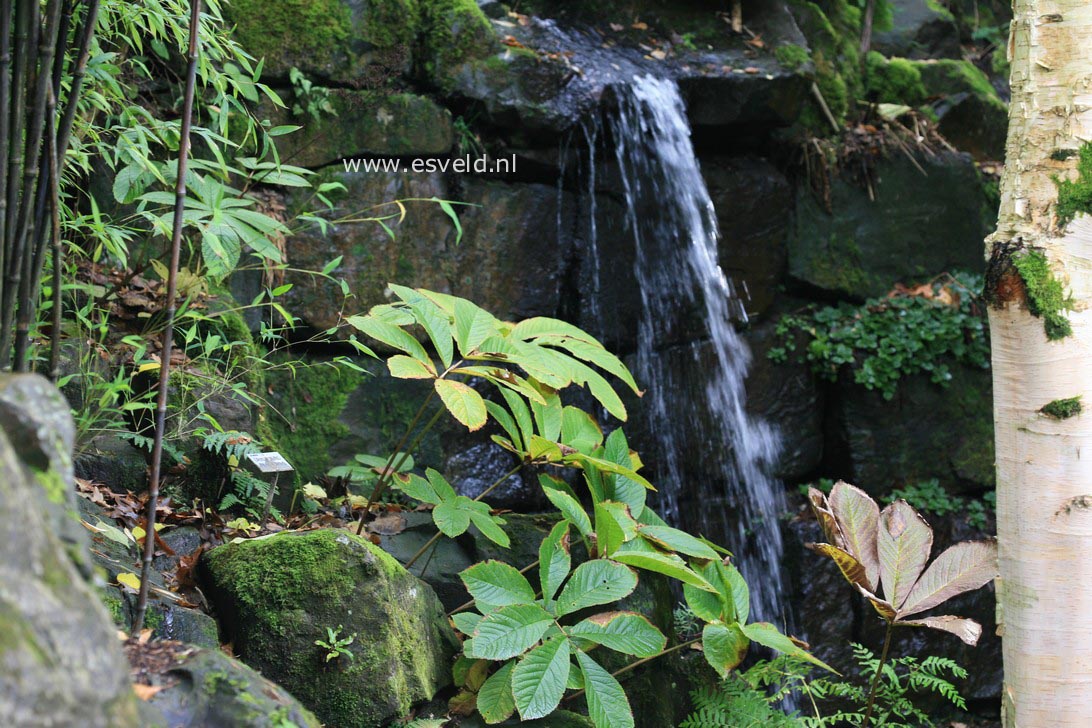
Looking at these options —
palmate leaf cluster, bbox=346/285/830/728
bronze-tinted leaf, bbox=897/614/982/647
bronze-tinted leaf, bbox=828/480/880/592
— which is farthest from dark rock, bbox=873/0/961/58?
bronze-tinted leaf, bbox=897/614/982/647

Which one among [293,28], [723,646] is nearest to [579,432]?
[723,646]

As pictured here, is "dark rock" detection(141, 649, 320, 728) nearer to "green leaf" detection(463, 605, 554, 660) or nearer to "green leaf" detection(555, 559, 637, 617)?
"green leaf" detection(463, 605, 554, 660)

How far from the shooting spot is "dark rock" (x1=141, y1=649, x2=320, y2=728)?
1.35 meters

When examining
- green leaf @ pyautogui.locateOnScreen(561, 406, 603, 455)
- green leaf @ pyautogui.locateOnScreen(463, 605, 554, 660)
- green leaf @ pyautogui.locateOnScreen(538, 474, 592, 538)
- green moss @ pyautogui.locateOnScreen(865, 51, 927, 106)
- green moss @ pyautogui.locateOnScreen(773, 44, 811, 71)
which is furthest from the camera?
green moss @ pyautogui.locateOnScreen(865, 51, 927, 106)

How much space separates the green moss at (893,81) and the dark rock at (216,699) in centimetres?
671

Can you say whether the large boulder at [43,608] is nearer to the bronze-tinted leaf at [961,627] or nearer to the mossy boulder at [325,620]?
the mossy boulder at [325,620]

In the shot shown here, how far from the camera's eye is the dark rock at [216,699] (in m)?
1.35

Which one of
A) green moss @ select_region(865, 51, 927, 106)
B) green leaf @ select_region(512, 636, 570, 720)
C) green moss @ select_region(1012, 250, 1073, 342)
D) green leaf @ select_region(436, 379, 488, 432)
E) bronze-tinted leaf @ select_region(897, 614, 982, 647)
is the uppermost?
green moss @ select_region(865, 51, 927, 106)

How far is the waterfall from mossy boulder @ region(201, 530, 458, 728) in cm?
306

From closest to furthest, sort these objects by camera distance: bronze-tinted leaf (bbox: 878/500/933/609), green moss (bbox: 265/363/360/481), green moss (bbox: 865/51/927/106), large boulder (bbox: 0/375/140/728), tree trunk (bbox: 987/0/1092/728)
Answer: large boulder (bbox: 0/375/140/728) → tree trunk (bbox: 987/0/1092/728) → bronze-tinted leaf (bbox: 878/500/933/609) → green moss (bbox: 265/363/360/481) → green moss (bbox: 865/51/927/106)

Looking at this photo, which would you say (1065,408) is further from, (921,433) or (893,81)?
(893,81)

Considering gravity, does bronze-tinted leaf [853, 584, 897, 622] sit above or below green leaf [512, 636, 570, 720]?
above

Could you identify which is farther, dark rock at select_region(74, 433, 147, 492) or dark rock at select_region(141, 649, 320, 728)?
dark rock at select_region(74, 433, 147, 492)

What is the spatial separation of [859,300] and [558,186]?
94.9 inches
